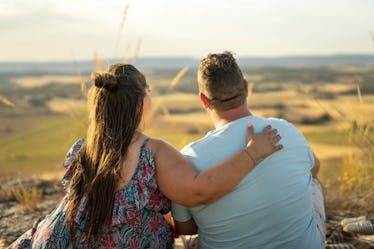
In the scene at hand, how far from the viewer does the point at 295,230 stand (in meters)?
2.48

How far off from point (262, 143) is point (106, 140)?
67cm

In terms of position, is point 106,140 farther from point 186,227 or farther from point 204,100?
point 186,227

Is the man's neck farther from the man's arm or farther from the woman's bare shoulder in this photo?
the man's arm

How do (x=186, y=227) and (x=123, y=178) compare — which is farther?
(x=186, y=227)

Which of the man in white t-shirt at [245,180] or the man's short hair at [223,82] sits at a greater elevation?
the man's short hair at [223,82]

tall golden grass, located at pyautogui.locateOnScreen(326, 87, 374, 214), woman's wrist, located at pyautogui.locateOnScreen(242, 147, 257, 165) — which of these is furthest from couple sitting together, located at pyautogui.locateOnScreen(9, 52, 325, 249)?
tall golden grass, located at pyautogui.locateOnScreen(326, 87, 374, 214)

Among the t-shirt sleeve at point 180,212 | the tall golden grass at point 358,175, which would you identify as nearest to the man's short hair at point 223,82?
the t-shirt sleeve at point 180,212

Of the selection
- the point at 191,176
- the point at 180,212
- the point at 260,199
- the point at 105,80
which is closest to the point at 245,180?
the point at 260,199

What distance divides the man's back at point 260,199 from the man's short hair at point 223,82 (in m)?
0.10

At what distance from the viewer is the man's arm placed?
2609 millimetres

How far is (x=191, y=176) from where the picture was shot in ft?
7.52

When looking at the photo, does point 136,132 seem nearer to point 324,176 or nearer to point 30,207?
point 30,207

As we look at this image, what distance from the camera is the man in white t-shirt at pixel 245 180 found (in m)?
2.36

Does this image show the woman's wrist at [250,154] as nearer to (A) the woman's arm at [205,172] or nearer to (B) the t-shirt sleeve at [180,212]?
(A) the woman's arm at [205,172]
